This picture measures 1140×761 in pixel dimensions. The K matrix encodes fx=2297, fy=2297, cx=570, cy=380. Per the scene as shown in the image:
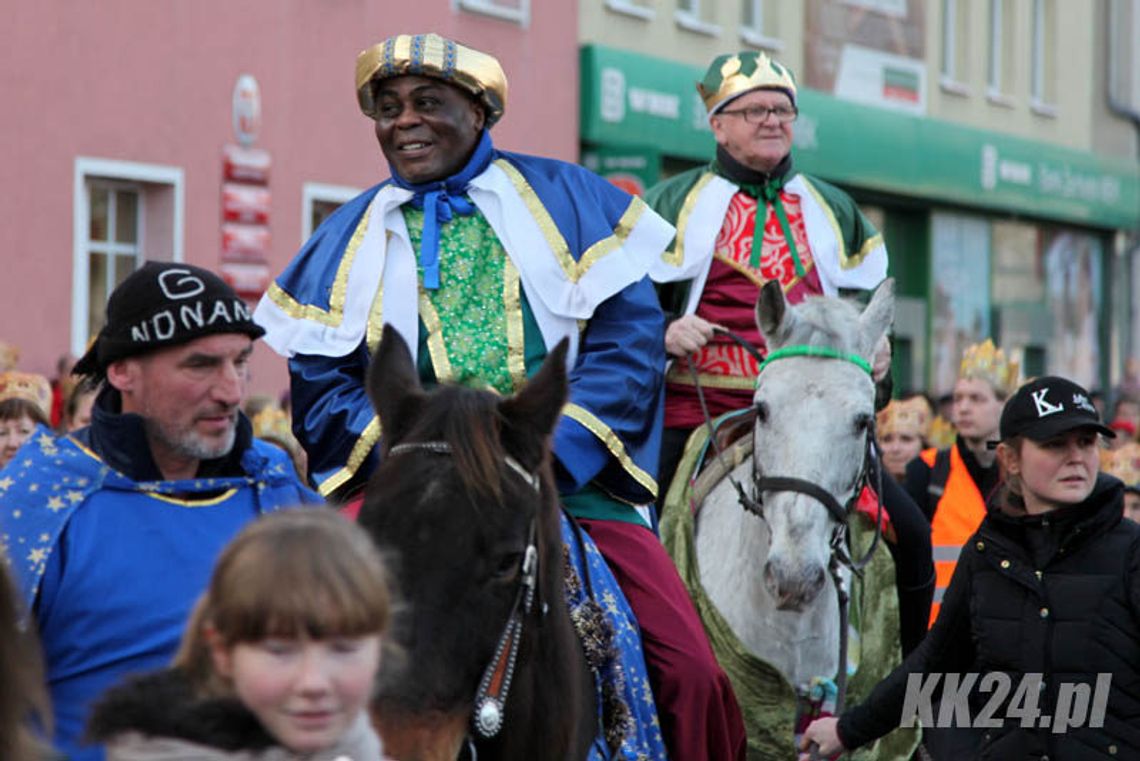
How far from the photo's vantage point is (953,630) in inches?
267

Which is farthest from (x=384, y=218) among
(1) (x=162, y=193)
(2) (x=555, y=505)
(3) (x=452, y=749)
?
(1) (x=162, y=193)

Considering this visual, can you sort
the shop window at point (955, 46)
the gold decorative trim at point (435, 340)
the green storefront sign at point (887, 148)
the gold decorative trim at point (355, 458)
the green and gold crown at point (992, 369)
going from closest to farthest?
the gold decorative trim at point (355, 458), the gold decorative trim at point (435, 340), the green and gold crown at point (992, 369), the green storefront sign at point (887, 148), the shop window at point (955, 46)

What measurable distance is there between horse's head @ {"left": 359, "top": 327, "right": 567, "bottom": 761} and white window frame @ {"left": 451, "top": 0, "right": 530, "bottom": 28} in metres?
17.9

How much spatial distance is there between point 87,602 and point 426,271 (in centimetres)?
169

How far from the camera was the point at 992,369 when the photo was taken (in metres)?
12.3

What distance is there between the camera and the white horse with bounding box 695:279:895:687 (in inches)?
281

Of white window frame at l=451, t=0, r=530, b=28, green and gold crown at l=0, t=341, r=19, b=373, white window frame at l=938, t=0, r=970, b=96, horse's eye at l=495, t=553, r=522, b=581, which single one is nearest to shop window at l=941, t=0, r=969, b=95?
white window frame at l=938, t=0, r=970, b=96

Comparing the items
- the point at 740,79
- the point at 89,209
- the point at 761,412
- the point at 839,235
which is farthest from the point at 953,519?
the point at 89,209

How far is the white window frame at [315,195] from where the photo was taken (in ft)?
67.3

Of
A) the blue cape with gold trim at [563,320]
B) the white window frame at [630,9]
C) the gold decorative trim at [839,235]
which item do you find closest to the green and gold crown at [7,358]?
the gold decorative trim at [839,235]

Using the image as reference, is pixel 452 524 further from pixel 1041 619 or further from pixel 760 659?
pixel 760 659

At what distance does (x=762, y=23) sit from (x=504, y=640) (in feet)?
80.0

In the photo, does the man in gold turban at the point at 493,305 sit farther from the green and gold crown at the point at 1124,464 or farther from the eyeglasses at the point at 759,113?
the green and gold crown at the point at 1124,464

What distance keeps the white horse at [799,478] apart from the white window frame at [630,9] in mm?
17585
